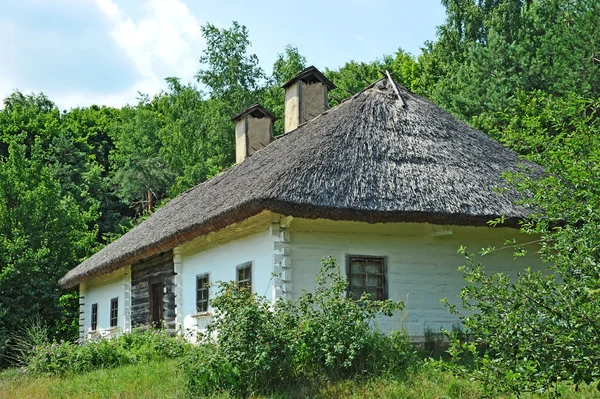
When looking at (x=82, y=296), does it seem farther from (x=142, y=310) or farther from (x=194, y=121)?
(x=194, y=121)

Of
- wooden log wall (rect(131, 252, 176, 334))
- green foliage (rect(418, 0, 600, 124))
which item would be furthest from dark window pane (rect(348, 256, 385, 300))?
green foliage (rect(418, 0, 600, 124))

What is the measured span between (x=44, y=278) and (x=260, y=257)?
1209cm

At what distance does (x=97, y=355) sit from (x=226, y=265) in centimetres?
271

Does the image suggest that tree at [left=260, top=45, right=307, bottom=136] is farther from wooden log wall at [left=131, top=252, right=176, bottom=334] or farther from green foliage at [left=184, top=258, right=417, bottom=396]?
green foliage at [left=184, top=258, right=417, bottom=396]

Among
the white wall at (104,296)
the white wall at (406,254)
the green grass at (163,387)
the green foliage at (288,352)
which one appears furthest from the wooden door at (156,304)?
the green foliage at (288,352)

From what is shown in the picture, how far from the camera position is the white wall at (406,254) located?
12367 mm

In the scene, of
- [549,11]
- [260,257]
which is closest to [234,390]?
[260,257]

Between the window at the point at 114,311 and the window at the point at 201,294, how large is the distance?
5.83 m

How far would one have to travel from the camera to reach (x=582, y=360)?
562 centimetres

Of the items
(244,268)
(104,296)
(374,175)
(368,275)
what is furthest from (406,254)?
(104,296)

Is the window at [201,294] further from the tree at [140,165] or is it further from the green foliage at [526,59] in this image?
the tree at [140,165]

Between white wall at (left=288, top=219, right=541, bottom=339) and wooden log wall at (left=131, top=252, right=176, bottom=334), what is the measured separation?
459cm

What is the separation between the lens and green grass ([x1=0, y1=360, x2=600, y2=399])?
9.07 m

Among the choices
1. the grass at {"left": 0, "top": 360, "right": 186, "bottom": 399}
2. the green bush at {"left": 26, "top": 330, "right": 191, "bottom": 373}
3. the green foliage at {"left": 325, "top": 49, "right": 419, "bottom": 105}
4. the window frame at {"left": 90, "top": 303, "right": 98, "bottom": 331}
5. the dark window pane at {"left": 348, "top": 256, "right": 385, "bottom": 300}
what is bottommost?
the grass at {"left": 0, "top": 360, "right": 186, "bottom": 399}
